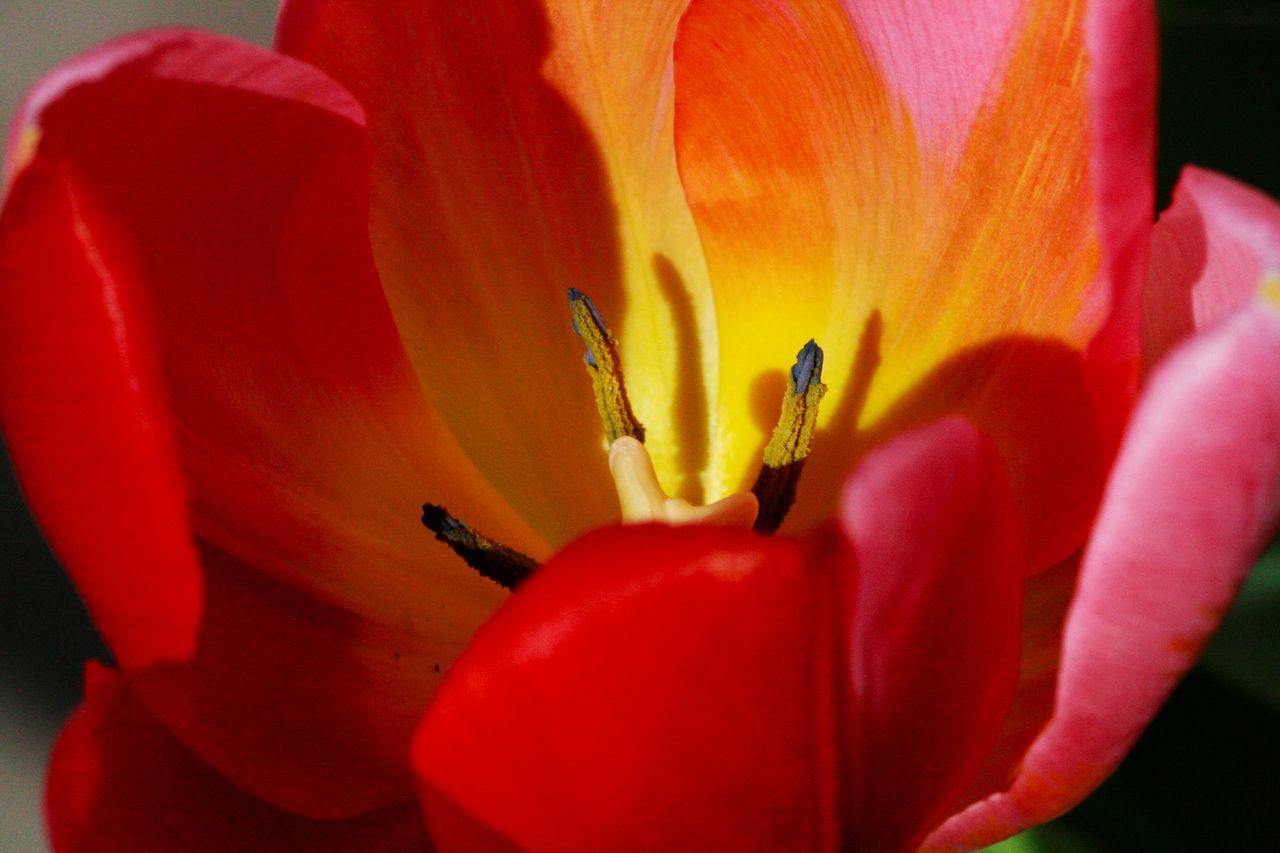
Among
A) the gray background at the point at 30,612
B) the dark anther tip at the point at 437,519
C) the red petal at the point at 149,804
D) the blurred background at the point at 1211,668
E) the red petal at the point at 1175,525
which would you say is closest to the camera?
the red petal at the point at 1175,525

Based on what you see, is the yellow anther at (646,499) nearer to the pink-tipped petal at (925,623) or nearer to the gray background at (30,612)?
the pink-tipped petal at (925,623)

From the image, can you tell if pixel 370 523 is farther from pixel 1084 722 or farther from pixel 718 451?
pixel 1084 722

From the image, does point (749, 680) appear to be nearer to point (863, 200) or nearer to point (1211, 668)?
point (863, 200)

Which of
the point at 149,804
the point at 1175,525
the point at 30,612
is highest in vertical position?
the point at 1175,525

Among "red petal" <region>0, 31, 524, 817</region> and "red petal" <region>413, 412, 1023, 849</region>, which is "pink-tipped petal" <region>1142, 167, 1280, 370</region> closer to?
"red petal" <region>413, 412, 1023, 849</region>

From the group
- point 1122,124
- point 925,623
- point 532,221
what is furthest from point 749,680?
point 532,221

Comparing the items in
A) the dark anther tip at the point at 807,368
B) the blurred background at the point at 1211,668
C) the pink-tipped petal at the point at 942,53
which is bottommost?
the blurred background at the point at 1211,668

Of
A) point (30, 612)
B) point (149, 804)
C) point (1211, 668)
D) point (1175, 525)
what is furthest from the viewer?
point (30, 612)

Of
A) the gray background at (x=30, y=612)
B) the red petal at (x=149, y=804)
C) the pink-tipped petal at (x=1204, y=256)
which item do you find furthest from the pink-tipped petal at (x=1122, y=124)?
the gray background at (x=30, y=612)
